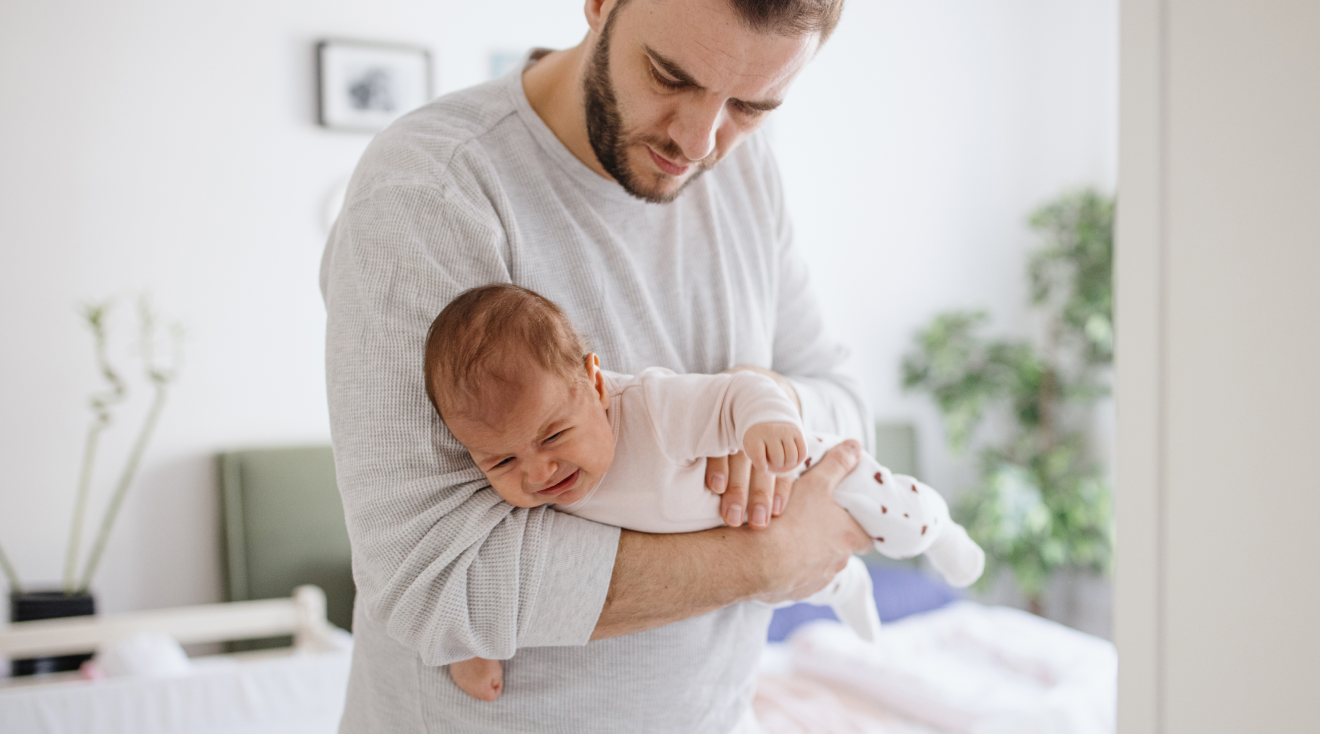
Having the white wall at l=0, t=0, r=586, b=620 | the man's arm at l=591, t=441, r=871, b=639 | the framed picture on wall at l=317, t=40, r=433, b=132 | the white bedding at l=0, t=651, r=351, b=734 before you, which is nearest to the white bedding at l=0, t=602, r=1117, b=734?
the white bedding at l=0, t=651, r=351, b=734

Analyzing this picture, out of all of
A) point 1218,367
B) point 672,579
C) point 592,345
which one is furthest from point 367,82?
point 1218,367

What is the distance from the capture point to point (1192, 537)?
0.89 m

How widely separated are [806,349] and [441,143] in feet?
1.84

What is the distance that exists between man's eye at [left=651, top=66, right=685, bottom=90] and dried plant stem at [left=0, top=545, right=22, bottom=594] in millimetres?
2711

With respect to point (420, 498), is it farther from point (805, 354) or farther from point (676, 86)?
point (805, 354)

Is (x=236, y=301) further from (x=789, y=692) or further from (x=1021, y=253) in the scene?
(x=1021, y=253)

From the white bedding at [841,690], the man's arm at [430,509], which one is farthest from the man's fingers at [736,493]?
the white bedding at [841,690]

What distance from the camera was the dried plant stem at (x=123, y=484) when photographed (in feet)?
9.03

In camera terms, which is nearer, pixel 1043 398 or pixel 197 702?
pixel 197 702

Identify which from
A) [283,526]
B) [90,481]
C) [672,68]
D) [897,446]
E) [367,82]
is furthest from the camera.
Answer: [897,446]

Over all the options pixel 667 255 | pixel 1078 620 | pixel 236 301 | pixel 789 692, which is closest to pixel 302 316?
pixel 236 301

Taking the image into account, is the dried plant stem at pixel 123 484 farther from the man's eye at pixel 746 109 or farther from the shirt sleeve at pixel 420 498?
the man's eye at pixel 746 109

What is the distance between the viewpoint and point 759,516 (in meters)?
0.98

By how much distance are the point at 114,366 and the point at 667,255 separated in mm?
2477
